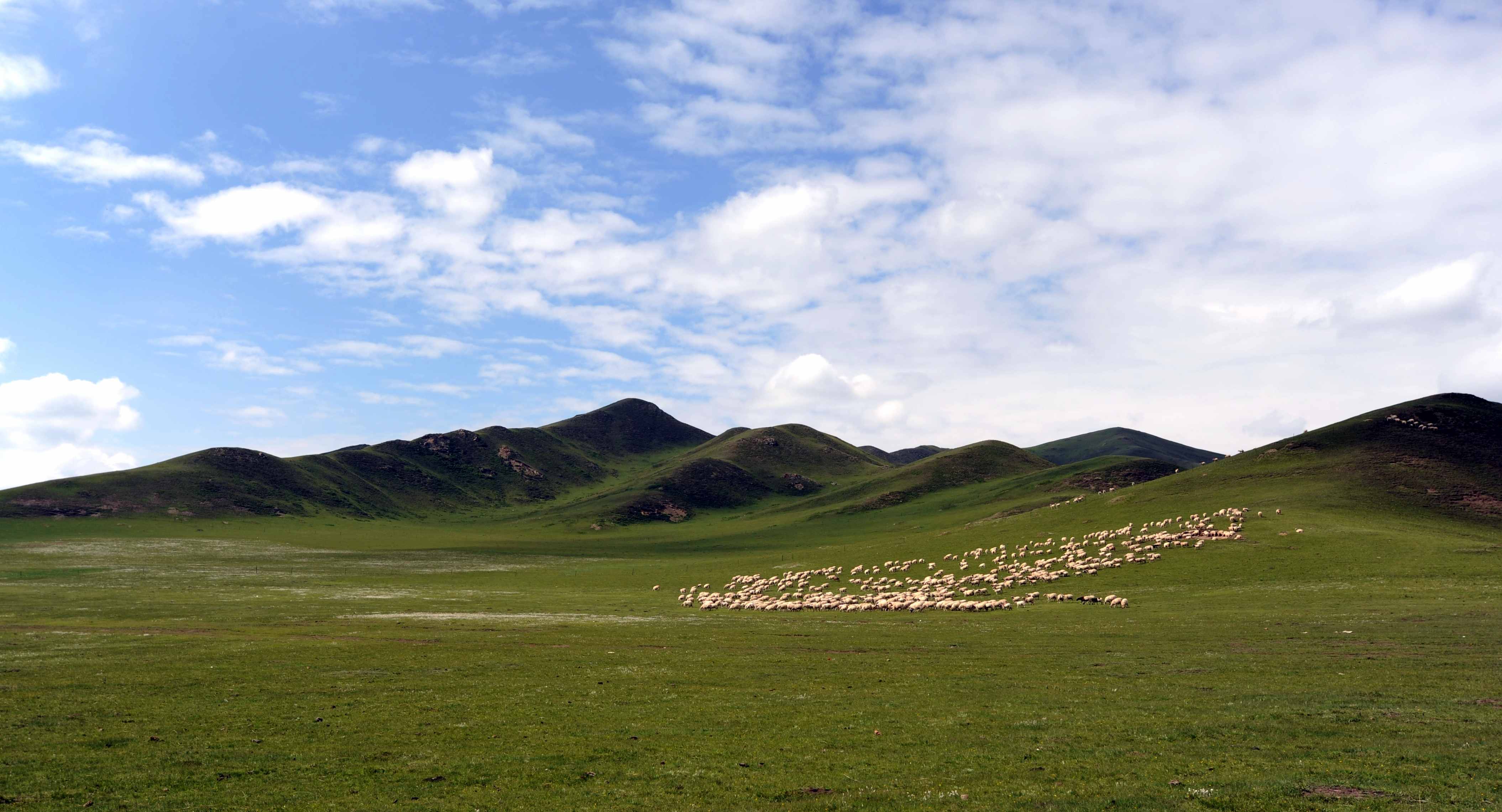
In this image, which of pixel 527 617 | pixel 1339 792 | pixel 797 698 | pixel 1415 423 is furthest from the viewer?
pixel 1415 423

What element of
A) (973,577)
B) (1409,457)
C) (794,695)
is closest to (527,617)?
(794,695)

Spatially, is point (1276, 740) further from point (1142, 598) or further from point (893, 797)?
point (1142, 598)

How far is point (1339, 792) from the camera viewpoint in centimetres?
1510

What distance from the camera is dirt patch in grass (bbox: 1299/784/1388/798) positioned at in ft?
48.6

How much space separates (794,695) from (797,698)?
50 cm

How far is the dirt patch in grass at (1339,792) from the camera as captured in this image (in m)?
14.8

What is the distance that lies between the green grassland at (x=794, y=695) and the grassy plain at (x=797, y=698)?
0.13 metres

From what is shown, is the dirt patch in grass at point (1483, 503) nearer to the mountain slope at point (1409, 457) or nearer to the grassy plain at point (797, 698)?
the mountain slope at point (1409, 457)

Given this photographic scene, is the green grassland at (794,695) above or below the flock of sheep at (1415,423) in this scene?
below

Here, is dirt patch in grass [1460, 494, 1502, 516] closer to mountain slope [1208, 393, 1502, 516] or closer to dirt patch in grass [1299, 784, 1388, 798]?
mountain slope [1208, 393, 1502, 516]

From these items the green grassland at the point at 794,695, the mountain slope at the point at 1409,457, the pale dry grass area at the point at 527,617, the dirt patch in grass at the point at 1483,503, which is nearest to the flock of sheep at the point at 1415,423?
the mountain slope at the point at 1409,457

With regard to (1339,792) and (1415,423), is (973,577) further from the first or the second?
(1415,423)

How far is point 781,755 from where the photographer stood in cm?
1884

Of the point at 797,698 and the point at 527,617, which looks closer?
the point at 797,698
